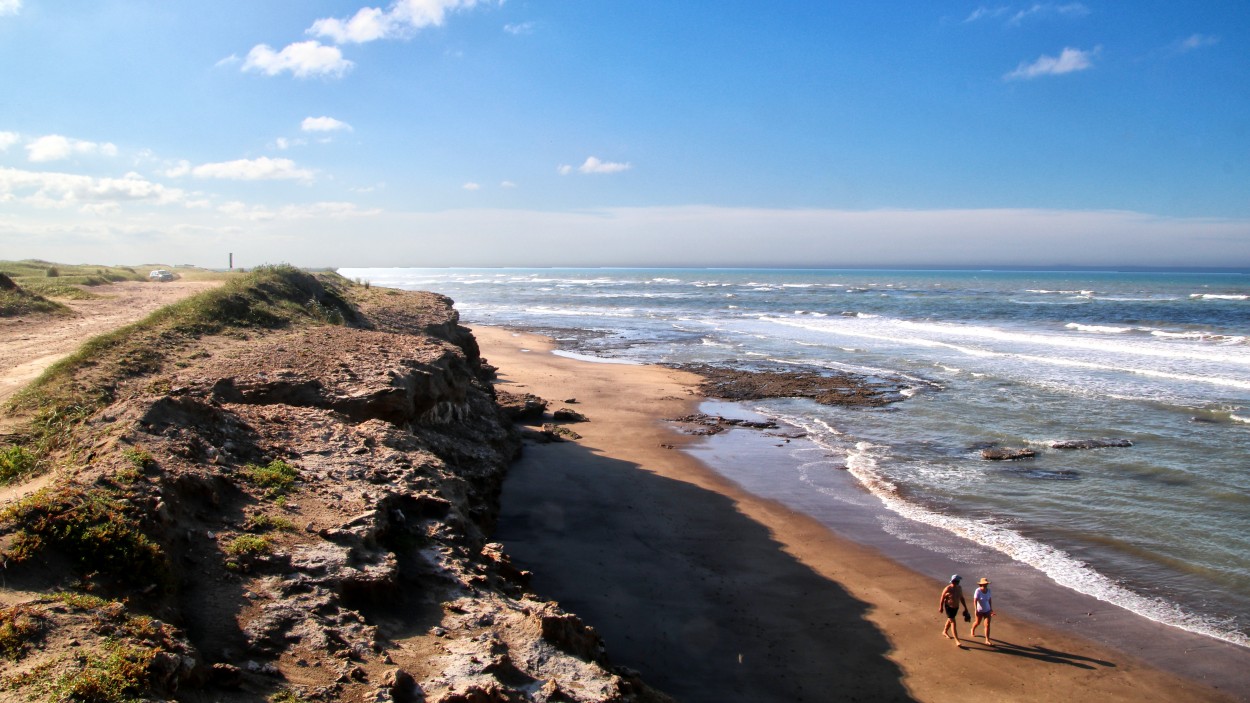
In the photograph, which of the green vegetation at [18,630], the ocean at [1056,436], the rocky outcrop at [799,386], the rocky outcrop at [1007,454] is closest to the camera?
the green vegetation at [18,630]

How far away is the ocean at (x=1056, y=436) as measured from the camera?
41.7ft

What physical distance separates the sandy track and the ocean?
14.1 metres

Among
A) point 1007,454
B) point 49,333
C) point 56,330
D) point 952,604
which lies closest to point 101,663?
point 952,604

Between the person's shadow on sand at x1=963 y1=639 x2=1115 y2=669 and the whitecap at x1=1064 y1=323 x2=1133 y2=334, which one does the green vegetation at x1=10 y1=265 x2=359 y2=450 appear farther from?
the whitecap at x1=1064 y1=323 x2=1133 y2=334

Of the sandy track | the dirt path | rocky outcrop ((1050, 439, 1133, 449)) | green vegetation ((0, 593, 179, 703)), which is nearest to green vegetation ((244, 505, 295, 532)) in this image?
the dirt path

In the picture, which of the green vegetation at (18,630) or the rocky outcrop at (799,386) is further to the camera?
the rocky outcrop at (799,386)

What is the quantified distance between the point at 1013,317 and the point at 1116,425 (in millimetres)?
39794

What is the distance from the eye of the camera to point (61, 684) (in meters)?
4.41

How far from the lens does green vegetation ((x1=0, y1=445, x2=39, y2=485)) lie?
760 cm

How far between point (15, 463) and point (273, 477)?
252 centimetres

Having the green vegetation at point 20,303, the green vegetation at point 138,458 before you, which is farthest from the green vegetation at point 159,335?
the green vegetation at point 20,303

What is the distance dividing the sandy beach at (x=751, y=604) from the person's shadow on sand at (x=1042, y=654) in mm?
24

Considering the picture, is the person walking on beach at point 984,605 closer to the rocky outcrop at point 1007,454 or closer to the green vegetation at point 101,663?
the rocky outcrop at point 1007,454

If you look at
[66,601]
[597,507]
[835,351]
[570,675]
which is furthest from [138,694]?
[835,351]
